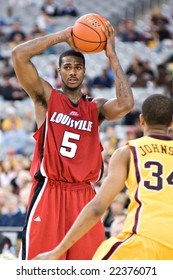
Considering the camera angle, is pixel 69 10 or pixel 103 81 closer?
pixel 103 81

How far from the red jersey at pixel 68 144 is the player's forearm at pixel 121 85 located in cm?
35

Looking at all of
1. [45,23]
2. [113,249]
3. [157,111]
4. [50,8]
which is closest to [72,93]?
[157,111]

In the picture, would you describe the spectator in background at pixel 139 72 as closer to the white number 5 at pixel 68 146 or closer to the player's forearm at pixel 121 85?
the player's forearm at pixel 121 85

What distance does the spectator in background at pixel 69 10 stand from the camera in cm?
2491

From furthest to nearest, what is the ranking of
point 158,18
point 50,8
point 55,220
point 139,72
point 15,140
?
point 50,8, point 158,18, point 139,72, point 15,140, point 55,220

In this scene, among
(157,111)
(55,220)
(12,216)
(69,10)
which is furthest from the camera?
(69,10)

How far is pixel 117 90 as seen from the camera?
7.45m

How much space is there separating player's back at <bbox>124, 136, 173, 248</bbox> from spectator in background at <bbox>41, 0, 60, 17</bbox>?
20.2 meters

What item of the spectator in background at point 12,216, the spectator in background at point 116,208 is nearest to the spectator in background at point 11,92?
the spectator in background at point 12,216

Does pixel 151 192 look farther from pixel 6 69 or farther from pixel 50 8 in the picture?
pixel 50 8

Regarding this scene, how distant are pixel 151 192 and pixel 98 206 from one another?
1.22ft

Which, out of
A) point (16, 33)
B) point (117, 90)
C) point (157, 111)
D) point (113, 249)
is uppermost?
point (157, 111)
